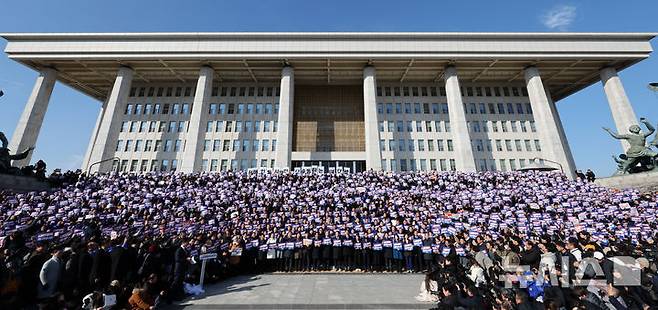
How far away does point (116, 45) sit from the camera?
136 feet

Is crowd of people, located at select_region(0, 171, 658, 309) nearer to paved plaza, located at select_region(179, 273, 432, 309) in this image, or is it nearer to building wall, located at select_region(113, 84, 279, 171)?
paved plaza, located at select_region(179, 273, 432, 309)

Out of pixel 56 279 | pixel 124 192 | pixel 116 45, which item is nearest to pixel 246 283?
pixel 56 279

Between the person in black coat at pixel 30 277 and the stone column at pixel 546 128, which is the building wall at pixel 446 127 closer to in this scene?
the stone column at pixel 546 128

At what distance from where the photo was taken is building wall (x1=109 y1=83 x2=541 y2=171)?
148 feet

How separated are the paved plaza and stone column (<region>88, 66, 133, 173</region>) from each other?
36610 millimetres

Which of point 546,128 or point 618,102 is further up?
point 618,102

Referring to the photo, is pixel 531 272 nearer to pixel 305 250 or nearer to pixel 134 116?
pixel 305 250

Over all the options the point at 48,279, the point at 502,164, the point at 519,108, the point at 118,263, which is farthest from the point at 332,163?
the point at 48,279

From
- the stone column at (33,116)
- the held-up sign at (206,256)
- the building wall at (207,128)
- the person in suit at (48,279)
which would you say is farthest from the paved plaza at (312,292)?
the stone column at (33,116)

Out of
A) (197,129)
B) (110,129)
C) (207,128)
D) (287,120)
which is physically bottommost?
(110,129)

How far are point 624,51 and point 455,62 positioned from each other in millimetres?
23728

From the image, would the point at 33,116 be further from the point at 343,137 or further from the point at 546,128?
the point at 546,128

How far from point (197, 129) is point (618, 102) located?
194 feet

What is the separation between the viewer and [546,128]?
39.7m
